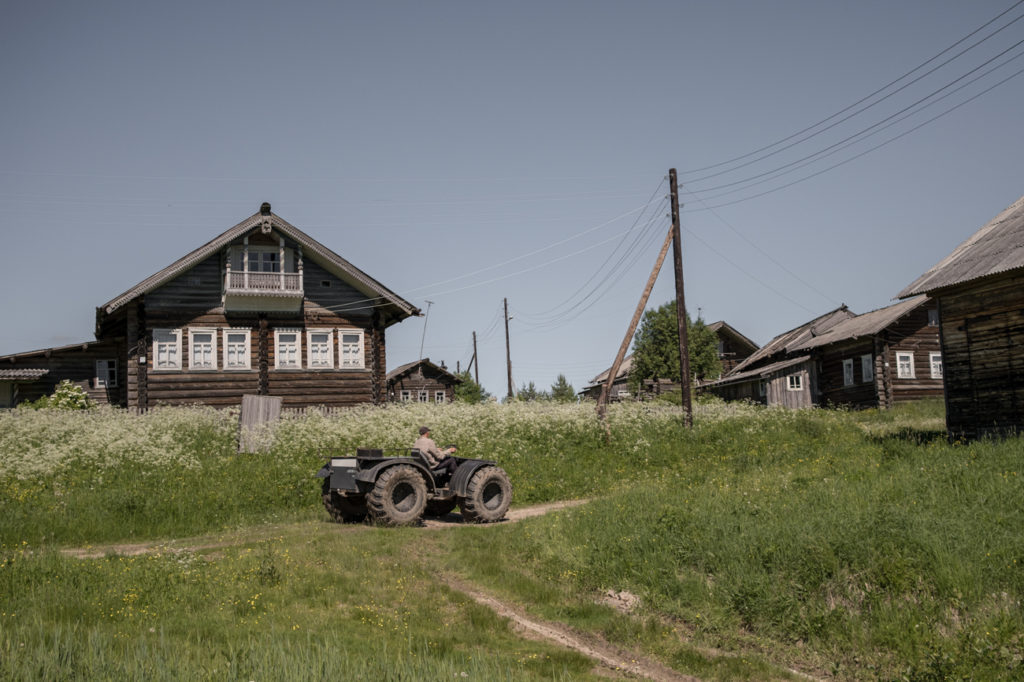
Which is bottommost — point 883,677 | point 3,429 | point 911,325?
point 883,677

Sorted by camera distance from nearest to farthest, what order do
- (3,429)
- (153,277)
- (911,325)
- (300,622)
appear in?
(300,622) → (3,429) → (153,277) → (911,325)

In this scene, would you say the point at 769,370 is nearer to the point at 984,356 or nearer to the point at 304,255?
the point at 984,356

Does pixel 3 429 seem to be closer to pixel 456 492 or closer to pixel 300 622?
pixel 456 492

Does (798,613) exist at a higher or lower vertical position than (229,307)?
lower

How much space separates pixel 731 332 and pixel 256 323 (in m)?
39.8

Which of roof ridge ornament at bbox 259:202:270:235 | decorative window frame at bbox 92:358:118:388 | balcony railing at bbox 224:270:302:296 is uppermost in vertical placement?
roof ridge ornament at bbox 259:202:270:235

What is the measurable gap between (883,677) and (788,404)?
132 ft

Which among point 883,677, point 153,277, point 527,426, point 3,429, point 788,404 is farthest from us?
point 788,404

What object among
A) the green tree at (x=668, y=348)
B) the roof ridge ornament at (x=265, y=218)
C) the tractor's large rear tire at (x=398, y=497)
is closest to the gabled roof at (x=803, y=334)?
the green tree at (x=668, y=348)

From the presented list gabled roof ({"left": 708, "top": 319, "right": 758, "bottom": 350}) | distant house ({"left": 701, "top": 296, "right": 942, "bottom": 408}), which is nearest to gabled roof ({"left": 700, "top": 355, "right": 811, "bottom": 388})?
distant house ({"left": 701, "top": 296, "right": 942, "bottom": 408})

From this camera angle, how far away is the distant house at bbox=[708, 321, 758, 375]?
60.8 meters

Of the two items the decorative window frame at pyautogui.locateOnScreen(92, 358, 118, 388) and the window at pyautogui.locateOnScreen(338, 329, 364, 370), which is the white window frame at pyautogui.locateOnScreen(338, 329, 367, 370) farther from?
the decorative window frame at pyautogui.locateOnScreen(92, 358, 118, 388)

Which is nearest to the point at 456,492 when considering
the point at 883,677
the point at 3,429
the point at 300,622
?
the point at 300,622

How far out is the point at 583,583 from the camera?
1057cm
